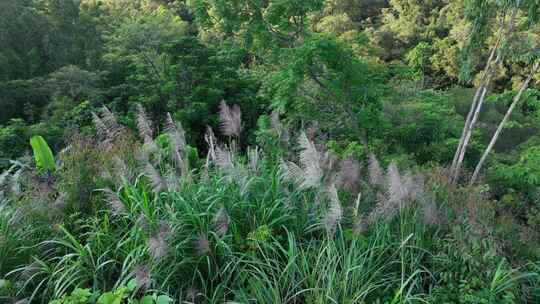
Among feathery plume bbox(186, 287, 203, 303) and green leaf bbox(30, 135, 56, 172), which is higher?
green leaf bbox(30, 135, 56, 172)

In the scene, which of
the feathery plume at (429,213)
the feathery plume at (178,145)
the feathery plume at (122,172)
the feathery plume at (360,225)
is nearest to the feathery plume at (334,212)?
the feathery plume at (360,225)

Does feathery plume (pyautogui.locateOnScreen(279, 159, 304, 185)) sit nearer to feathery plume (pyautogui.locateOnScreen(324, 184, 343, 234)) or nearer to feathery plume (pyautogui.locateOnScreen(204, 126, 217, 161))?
feathery plume (pyautogui.locateOnScreen(324, 184, 343, 234))

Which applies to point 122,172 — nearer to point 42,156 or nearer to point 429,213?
point 42,156

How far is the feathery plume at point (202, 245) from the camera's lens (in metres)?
2.76

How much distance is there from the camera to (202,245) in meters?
2.77

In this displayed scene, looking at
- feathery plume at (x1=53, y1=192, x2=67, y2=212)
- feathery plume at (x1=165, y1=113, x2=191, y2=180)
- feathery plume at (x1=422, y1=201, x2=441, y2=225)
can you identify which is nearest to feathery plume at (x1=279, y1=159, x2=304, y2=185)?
feathery plume at (x1=165, y1=113, x2=191, y2=180)

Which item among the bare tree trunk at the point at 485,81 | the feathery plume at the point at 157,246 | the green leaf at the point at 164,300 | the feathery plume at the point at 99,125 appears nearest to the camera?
the green leaf at the point at 164,300

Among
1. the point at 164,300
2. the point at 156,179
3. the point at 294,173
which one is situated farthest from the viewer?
the point at 294,173

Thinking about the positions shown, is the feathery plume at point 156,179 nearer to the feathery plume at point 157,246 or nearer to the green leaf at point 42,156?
the feathery plume at point 157,246

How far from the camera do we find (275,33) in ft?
21.7

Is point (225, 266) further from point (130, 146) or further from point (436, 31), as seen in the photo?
point (436, 31)

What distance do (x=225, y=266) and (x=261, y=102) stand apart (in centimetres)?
763

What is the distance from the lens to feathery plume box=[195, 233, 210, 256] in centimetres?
276

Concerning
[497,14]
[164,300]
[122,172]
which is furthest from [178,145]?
[497,14]
